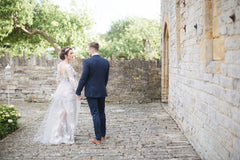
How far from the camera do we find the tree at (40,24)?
15.4 metres

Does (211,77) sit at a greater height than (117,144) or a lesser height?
greater

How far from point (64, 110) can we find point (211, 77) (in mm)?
3139

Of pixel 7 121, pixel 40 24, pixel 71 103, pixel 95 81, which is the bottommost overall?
pixel 7 121

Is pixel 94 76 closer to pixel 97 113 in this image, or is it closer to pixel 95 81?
pixel 95 81

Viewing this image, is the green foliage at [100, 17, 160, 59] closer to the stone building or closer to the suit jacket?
the stone building

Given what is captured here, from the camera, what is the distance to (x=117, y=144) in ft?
17.0

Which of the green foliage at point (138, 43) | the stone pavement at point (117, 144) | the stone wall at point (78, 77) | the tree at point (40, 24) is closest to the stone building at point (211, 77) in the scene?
the stone pavement at point (117, 144)

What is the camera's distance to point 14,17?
15.9 meters

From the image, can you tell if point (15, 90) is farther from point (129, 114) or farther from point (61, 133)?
point (61, 133)

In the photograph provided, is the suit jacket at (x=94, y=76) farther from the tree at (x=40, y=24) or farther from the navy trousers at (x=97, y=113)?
the tree at (x=40, y=24)

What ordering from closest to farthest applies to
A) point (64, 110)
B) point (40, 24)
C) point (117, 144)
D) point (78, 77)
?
point (117, 144)
point (64, 110)
point (78, 77)
point (40, 24)

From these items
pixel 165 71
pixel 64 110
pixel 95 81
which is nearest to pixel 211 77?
pixel 95 81

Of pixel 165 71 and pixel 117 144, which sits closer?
pixel 117 144

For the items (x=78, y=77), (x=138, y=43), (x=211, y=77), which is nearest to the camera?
(x=211, y=77)
